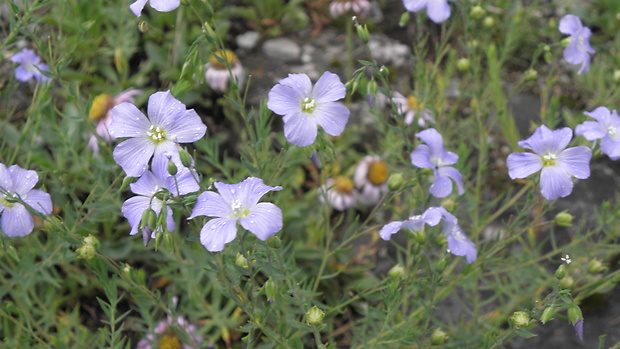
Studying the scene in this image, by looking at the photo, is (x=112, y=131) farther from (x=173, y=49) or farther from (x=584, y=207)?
(x=584, y=207)

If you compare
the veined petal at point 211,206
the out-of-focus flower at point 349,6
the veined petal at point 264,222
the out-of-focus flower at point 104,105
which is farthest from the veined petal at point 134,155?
the out-of-focus flower at point 349,6


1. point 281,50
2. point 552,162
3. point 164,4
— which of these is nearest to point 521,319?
point 552,162

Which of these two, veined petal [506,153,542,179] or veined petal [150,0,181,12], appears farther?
veined petal [506,153,542,179]

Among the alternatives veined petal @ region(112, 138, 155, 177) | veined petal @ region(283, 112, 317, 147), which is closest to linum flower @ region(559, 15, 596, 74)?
veined petal @ region(283, 112, 317, 147)

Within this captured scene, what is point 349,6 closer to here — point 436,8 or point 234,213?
point 436,8

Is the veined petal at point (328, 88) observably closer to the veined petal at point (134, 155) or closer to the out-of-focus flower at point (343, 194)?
the veined petal at point (134, 155)

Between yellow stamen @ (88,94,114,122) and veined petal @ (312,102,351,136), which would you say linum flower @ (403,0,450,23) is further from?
yellow stamen @ (88,94,114,122)
